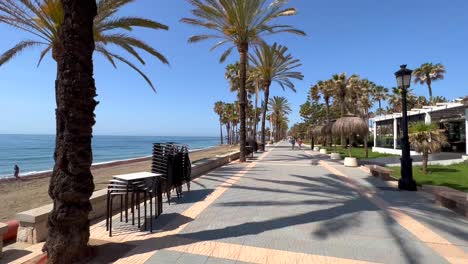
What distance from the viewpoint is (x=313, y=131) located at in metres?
34.6

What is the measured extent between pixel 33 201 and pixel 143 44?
277 inches

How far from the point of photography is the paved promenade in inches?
150

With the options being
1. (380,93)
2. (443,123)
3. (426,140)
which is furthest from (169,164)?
(380,93)

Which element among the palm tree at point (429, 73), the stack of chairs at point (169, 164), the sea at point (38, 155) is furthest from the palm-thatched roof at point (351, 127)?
the palm tree at point (429, 73)

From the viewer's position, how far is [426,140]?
12734 mm

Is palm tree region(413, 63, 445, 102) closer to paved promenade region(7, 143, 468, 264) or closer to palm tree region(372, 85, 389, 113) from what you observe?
palm tree region(372, 85, 389, 113)

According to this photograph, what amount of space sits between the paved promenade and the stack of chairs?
434 millimetres

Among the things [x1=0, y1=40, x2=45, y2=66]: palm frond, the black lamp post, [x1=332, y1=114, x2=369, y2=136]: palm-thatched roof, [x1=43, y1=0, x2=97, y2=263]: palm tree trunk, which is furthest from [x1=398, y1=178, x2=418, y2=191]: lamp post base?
[x1=0, y1=40, x2=45, y2=66]: palm frond

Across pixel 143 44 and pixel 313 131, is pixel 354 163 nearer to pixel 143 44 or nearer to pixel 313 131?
pixel 143 44

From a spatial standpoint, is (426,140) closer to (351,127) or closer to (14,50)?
(351,127)

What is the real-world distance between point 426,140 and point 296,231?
36.1 feet

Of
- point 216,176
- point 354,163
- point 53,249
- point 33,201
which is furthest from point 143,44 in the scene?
point 354,163

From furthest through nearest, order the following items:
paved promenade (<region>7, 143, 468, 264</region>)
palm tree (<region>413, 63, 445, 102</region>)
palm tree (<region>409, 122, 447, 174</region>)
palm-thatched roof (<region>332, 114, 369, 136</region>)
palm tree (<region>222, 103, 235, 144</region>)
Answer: palm tree (<region>222, 103, 235, 144</region>), palm tree (<region>413, 63, 445, 102</region>), palm-thatched roof (<region>332, 114, 369, 136</region>), palm tree (<region>409, 122, 447, 174</region>), paved promenade (<region>7, 143, 468, 264</region>)

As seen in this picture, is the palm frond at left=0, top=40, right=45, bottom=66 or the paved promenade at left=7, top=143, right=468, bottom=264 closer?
the paved promenade at left=7, top=143, right=468, bottom=264
